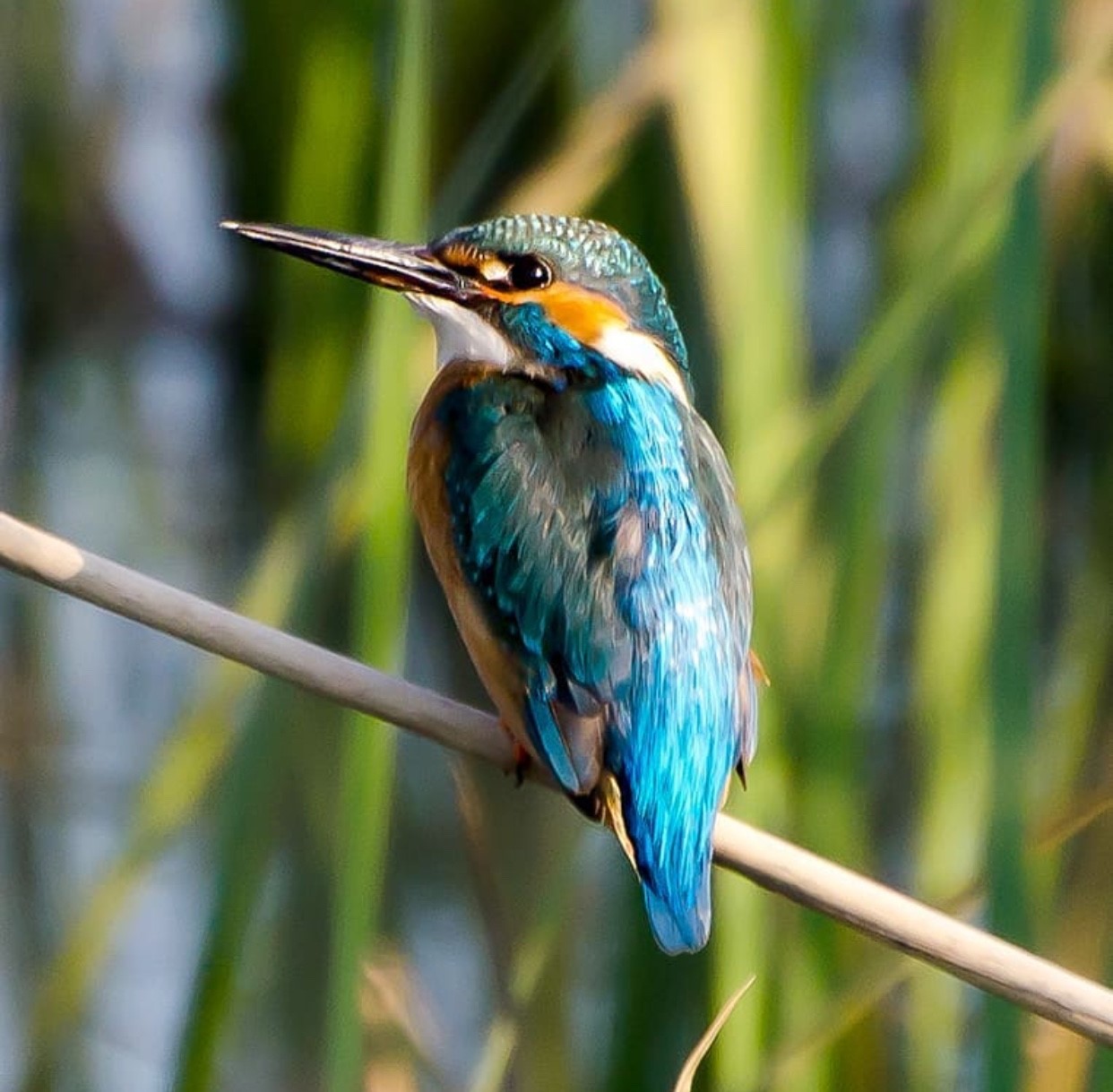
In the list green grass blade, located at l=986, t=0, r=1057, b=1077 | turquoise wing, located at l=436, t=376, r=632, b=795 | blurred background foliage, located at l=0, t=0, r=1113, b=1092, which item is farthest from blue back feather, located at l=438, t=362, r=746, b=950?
green grass blade, located at l=986, t=0, r=1057, b=1077

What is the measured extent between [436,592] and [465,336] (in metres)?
1.43

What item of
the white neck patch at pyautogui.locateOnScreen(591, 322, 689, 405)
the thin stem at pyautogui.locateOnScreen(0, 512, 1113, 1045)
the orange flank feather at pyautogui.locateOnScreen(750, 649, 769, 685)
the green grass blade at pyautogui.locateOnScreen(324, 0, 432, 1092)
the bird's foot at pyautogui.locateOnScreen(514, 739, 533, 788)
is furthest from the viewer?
the white neck patch at pyautogui.locateOnScreen(591, 322, 689, 405)

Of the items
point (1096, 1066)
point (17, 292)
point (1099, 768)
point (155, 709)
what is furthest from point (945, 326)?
point (17, 292)

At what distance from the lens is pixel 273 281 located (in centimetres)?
356

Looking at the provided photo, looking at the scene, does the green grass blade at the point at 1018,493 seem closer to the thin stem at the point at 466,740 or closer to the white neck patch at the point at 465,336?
the thin stem at the point at 466,740

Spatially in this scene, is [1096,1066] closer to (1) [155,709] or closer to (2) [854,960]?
(2) [854,960]

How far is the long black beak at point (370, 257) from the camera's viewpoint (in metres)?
1.88

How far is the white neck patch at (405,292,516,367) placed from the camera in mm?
2027

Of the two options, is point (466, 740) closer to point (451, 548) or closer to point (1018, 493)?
point (451, 548)

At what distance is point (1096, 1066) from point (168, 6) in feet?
8.68

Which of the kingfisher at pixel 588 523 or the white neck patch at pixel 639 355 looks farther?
the white neck patch at pixel 639 355

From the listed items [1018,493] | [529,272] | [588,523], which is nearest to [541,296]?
[529,272]

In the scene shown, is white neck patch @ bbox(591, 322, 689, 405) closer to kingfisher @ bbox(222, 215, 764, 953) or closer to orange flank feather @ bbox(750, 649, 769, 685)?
kingfisher @ bbox(222, 215, 764, 953)

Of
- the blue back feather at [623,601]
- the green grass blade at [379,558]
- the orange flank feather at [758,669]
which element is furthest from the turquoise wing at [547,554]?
the orange flank feather at [758,669]
